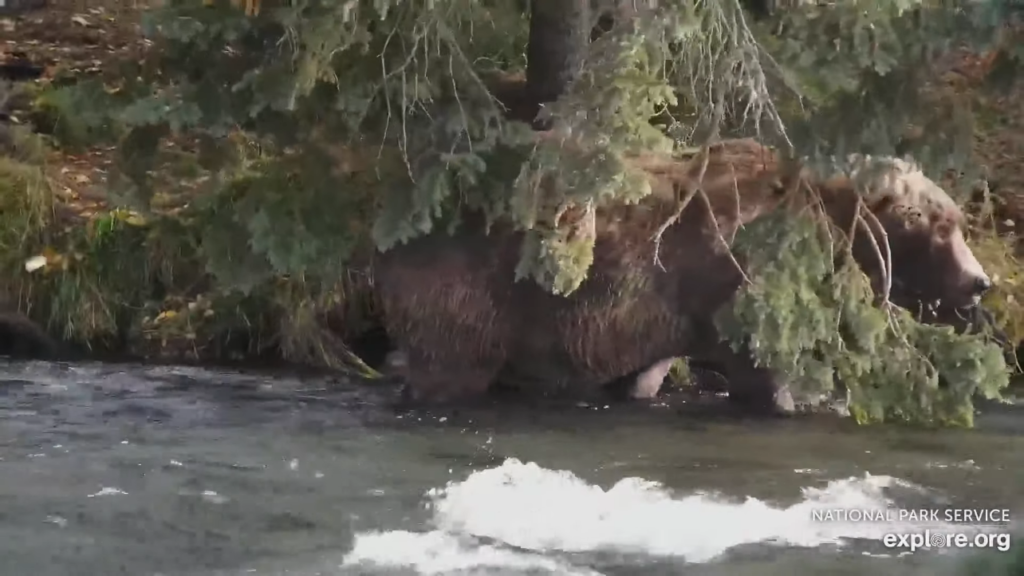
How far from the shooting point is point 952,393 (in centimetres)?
376

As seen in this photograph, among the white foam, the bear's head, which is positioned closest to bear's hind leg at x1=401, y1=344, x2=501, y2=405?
the white foam

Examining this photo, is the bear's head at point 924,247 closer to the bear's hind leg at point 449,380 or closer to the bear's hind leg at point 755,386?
the bear's hind leg at point 755,386

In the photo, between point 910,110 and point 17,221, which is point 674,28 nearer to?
point 910,110

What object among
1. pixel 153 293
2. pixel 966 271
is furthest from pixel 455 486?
pixel 153 293

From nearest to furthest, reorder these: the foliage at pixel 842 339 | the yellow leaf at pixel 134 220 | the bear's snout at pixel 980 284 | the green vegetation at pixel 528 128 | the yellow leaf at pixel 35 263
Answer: the green vegetation at pixel 528 128
the foliage at pixel 842 339
the bear's snout at pixel 980 284
the yellow leaf at pixel 35 263
the yellow leaf at pixel 134 220

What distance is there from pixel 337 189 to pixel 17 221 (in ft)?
7.99

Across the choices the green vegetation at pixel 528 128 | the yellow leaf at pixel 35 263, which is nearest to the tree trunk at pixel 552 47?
the green vegetation at pixel 528 128

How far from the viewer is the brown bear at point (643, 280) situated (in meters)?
4.09

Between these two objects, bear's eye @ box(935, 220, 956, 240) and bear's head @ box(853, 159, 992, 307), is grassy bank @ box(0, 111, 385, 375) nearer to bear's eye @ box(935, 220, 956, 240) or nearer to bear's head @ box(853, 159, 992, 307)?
bear's head @ box(853, 159, 992, 307)

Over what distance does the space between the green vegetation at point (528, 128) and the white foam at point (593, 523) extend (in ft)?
2.15

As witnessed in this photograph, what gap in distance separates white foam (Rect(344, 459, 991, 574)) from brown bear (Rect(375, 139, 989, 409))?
0.86m

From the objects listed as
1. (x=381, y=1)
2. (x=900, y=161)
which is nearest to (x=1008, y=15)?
(x=900, y=161)

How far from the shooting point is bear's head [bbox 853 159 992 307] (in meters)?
4.12

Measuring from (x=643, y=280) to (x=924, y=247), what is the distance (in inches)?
44.4
